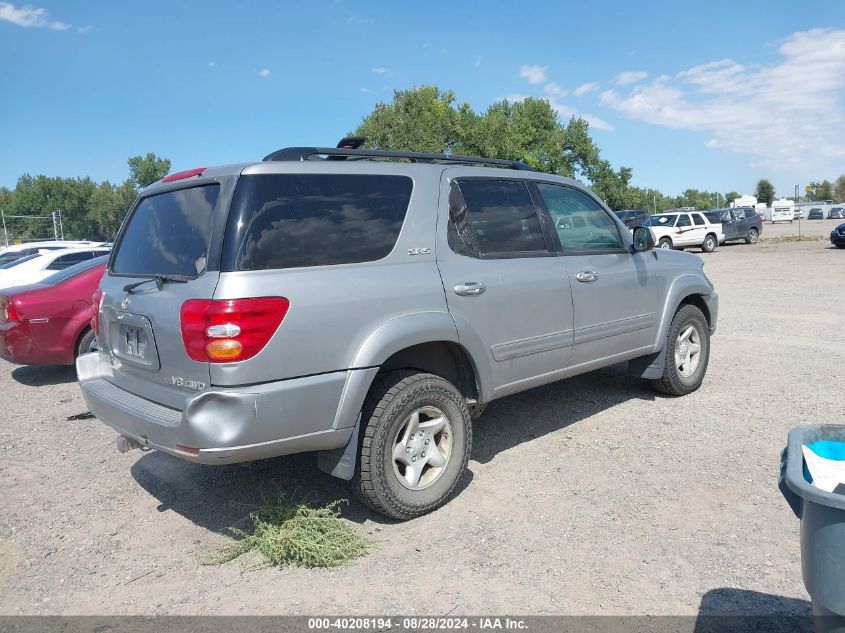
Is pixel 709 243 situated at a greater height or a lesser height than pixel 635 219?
lesser

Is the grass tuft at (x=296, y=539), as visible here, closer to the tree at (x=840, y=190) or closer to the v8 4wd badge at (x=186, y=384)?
the v8 4wd badge at (x=186, y=384)

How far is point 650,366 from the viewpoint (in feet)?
18.5

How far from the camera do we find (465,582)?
10.1ft

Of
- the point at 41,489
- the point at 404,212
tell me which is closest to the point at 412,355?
the point at 404,212

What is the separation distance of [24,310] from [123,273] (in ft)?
13.0

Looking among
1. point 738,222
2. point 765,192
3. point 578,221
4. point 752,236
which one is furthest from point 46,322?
point 765,192

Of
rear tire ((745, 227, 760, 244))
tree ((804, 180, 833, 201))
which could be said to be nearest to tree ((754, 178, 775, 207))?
tree ((804, 180, 833, 201))

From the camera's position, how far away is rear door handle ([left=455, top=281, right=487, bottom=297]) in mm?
3822

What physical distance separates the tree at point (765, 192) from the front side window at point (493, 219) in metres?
120

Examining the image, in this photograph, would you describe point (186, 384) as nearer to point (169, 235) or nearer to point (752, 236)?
point (169, 235)

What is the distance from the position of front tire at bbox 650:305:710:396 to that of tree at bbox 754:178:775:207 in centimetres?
11850

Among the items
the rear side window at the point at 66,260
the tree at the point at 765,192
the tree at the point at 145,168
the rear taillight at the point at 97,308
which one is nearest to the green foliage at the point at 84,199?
the tree at the point at 145,168

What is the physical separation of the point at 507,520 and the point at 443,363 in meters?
1.00

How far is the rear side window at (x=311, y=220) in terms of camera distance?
10.3 ft
